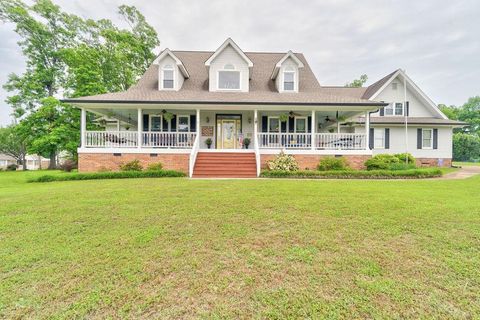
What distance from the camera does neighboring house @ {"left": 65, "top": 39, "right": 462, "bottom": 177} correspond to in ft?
41.1

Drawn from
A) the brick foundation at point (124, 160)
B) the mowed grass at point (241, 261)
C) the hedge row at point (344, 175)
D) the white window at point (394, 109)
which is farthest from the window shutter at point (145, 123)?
the white window at point (394, 109)

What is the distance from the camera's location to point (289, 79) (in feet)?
50.3

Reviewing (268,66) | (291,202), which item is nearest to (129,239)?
(291,202)

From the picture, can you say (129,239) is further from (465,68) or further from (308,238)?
(465,68)

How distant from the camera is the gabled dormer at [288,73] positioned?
15.2m

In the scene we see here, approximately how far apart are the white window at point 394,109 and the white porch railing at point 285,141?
1017cm

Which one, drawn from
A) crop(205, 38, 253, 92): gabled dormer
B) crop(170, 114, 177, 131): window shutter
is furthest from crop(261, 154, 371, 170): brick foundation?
crop(170, 114, 177, 131): window shutter

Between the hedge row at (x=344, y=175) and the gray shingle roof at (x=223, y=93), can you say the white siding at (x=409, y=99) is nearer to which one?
the gray shingle roof at (x=223, y=93)

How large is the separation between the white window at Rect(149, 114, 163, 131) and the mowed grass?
34.7 feet

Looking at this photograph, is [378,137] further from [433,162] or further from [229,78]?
[229,78]

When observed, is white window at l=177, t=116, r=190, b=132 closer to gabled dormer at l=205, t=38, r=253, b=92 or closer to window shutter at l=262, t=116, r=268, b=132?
gabled dormer at l=205, t=38, r=253, b=92

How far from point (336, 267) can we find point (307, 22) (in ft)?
77.7

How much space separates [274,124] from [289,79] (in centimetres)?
320

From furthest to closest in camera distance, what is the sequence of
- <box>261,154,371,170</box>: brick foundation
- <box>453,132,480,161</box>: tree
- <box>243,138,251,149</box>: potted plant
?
1. <box>453,132,480,161</box>: tree
2. <box>243,138,251,149</box>: potted plant
3. <box>261,154,371,170</box>: brick foundation
